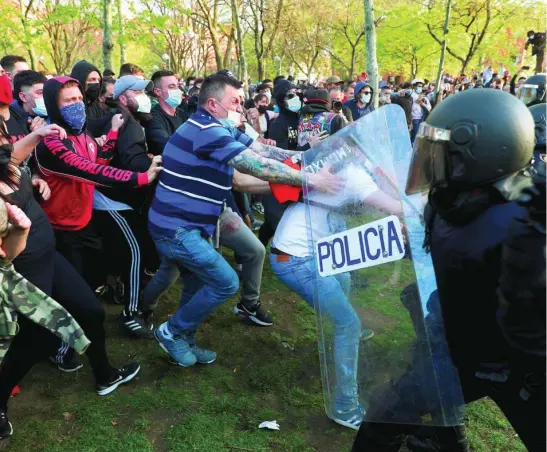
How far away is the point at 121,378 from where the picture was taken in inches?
128

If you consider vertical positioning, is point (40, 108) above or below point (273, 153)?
above

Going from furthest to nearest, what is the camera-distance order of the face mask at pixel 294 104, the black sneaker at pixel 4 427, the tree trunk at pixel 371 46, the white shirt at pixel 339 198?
the tree trunk at pixel 371 46 → the face mask at pixel 294 104 → the black sneaker at pixel 4 427 → the white shirt at pixel 339 198

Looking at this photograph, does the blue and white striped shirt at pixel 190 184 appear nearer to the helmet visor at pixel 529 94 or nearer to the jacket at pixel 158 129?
the jacket at pixel 158 129

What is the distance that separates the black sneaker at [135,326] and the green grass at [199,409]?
7cm

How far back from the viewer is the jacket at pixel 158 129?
13.8 ft

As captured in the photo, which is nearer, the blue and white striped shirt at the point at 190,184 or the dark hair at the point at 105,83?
the blue and white striped shirt at the point at 190,184

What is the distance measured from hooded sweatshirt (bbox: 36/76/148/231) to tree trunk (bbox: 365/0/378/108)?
7789mm

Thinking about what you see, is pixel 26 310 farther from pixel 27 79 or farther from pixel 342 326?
pixel 27 79

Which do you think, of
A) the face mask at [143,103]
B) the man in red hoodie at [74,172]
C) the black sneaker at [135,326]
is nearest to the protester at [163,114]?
the face mask at [143,103]

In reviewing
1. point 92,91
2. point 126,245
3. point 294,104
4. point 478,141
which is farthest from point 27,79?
point 478,141

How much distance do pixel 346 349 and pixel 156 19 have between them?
39.7 feet

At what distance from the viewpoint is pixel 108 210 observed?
3.82 metres

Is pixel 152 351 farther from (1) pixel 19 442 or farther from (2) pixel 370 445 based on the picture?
(2) pixel 370 445

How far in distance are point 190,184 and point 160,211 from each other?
28cm
